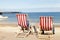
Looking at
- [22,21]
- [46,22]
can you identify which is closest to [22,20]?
[22,21]

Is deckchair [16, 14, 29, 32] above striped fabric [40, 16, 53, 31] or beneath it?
beneath

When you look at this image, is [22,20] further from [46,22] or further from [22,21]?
[46,22]

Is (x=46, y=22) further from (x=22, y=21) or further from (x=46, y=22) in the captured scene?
(x=22, y=21)

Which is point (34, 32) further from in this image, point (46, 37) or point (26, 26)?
point (46, 37)

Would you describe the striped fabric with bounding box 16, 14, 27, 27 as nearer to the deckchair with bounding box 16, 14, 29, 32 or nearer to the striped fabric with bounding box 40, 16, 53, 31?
the deckchair with bounding box 16, 14, 29, 32

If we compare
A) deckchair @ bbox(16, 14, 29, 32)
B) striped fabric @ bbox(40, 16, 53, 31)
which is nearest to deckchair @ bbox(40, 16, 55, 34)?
striped fabric @ bbox(40, 16, 53, 31)

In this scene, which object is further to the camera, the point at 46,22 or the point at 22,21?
the point at 22,21

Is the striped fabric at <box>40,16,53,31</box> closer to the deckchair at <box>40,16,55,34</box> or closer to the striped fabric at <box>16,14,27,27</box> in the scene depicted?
the deckchair at <box>40,16,55,34</box>

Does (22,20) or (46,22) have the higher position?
(46,22)

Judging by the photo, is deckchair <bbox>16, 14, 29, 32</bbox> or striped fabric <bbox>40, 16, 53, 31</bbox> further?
deckchair <bbox>16, 14, 29, 32</bbox>

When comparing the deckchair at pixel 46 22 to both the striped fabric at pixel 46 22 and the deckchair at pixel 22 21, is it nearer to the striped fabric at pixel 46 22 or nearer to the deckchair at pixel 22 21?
the striped fabric at pixel 46 22

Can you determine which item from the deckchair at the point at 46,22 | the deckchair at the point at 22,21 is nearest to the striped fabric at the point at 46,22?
the deckchair at the point at 46,22

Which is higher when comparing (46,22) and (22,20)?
(46,22)

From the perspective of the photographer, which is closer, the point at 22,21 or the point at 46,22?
the point at 46,22
